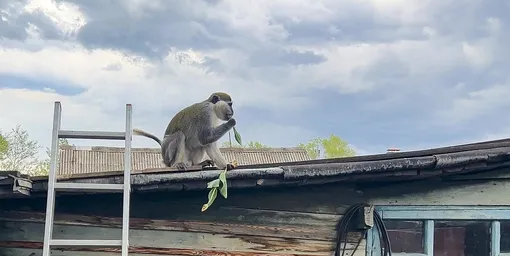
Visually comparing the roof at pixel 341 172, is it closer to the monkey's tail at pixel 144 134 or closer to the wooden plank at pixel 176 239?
the wooden plank at pixel 176 239

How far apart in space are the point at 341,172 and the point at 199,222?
1.09m

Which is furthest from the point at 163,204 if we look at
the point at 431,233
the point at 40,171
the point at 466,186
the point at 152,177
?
the point at 40,171

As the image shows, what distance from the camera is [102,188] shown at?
141 inches

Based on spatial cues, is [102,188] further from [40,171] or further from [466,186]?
[40,171]

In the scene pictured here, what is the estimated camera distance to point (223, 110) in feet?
18.5

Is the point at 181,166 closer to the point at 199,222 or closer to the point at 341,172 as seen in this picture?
the point at 199,222

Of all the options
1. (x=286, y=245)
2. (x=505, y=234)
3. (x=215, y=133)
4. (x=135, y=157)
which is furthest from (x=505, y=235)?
(x=135, y=157)

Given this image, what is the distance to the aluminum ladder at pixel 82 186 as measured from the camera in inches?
137

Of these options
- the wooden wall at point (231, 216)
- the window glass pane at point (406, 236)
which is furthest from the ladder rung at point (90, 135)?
the window glass pane at point (406, 236)

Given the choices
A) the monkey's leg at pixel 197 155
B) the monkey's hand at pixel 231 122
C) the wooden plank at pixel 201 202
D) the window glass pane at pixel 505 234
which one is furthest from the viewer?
the monkey's leg at pixel 197 155

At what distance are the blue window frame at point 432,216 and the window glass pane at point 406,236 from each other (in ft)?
0.13

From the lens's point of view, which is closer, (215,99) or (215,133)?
(215,133)

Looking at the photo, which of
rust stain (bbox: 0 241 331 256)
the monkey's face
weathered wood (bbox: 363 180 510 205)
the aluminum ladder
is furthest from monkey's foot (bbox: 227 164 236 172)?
the monkey's face

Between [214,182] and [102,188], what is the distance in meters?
0.70
